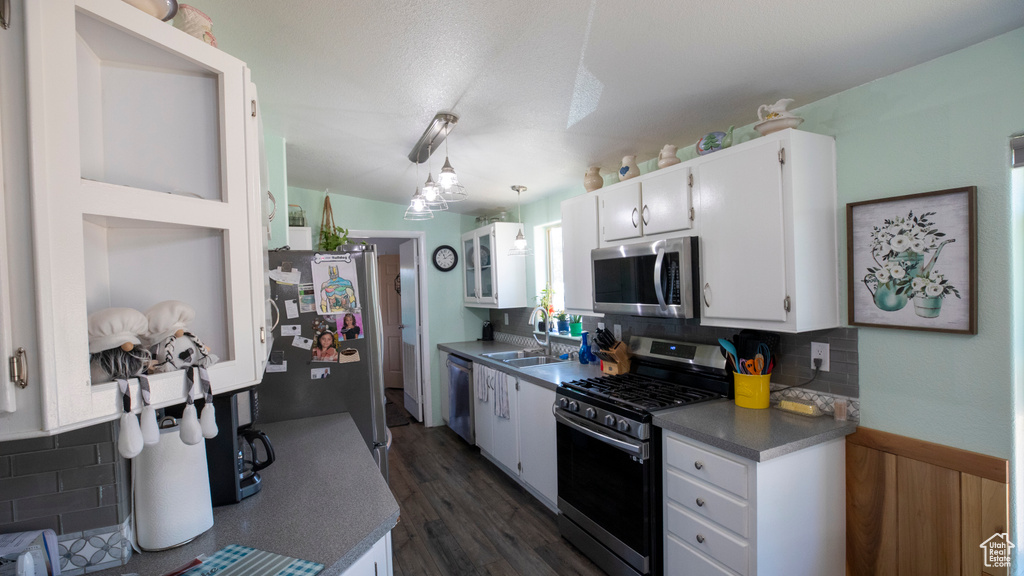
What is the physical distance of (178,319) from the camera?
85 centimetres

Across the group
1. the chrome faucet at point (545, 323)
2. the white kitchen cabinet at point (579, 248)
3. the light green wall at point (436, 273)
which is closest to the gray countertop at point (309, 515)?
the white kitchen cabinet at point (579, 248)

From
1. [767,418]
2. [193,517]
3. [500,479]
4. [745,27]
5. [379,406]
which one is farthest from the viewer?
[500,479]

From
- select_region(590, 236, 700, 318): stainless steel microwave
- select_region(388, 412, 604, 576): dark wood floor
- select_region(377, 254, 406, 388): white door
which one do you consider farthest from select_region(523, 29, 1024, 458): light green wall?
select_region(377, 254, 406, 388): white door

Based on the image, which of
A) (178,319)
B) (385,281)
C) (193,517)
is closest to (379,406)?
(193,517)

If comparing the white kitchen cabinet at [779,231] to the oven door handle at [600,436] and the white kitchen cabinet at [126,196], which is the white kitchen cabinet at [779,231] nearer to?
the oven door handle at [600,436]

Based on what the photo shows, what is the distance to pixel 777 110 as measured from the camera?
6.12 ft

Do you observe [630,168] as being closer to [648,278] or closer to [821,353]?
[648,278]

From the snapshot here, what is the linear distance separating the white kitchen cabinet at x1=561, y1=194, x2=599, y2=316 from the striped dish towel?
2193 mm

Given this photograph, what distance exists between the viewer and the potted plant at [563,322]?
3771 millimetres

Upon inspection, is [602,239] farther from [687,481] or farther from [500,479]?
[500,479]

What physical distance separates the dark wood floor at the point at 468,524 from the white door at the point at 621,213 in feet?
5.91

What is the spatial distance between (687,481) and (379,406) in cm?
157

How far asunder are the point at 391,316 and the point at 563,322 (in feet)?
11.3

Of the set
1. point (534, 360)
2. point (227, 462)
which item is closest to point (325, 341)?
point (227, 462)
